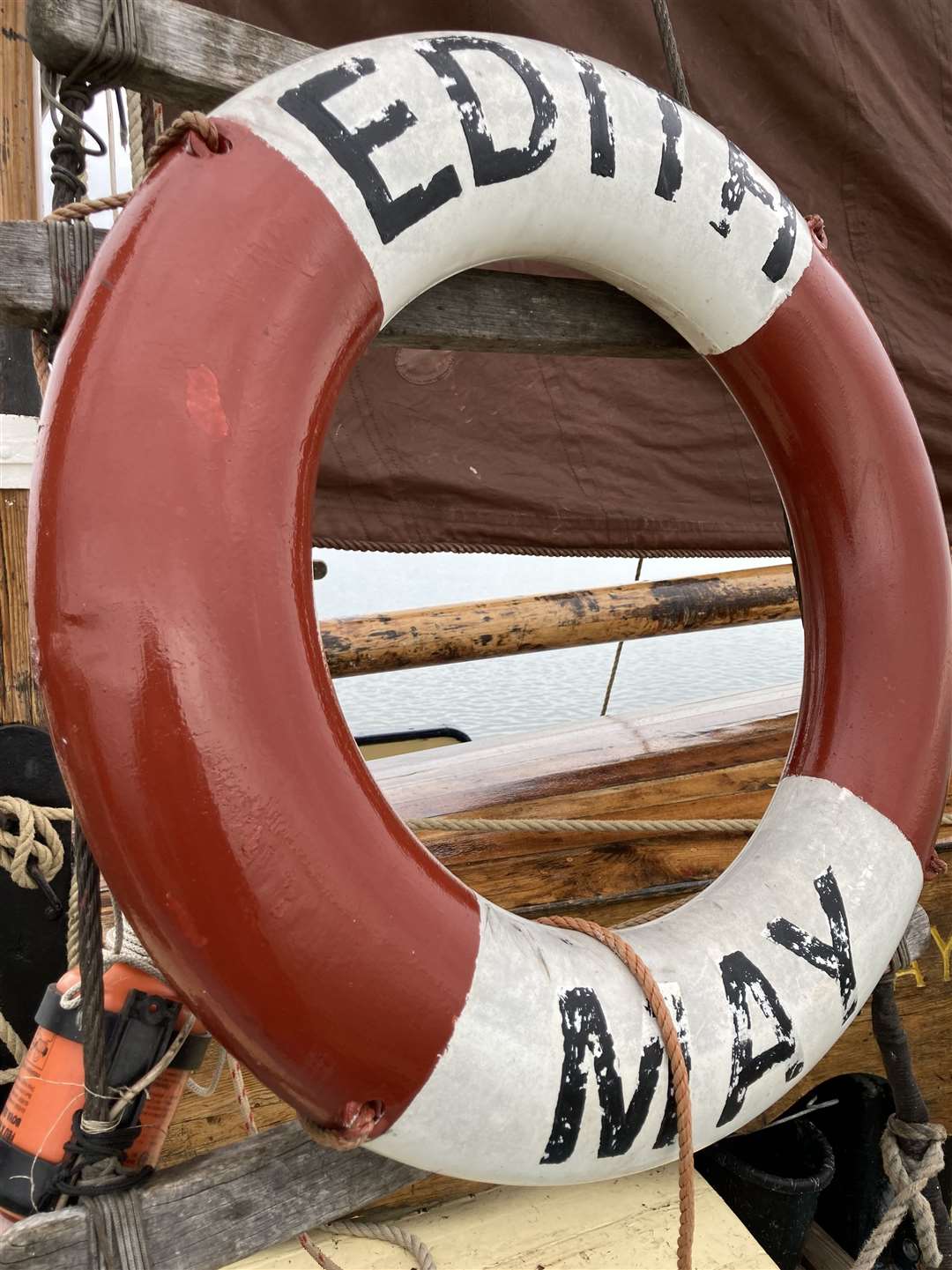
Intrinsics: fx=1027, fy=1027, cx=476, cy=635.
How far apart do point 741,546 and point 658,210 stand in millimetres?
1119

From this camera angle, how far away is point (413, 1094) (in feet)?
2.32

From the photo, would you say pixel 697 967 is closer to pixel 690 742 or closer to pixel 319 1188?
pixel 319 1188

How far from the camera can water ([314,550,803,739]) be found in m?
4.61

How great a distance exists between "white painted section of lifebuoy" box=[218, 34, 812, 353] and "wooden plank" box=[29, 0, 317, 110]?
A: 10 cm

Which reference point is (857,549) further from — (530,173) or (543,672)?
(543,672)

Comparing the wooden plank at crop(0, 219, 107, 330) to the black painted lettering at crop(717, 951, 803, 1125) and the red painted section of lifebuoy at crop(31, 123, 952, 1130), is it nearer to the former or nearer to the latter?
the red painted section of lifebuoy at crop(31, 123, 952, 1130)

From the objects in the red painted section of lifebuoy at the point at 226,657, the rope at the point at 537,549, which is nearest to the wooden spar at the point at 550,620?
the rope at the point at 537,549

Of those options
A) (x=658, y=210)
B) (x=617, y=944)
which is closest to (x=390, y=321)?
(x=658, y=210)

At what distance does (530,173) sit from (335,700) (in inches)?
18.2

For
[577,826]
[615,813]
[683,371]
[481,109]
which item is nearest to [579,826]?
[577,826]

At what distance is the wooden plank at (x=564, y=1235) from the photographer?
1.00 metres

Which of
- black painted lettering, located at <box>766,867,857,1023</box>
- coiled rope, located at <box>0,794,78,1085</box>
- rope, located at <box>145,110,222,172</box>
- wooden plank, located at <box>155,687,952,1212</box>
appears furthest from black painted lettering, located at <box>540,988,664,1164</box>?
rope, located at <box>145,110,222,172</box>

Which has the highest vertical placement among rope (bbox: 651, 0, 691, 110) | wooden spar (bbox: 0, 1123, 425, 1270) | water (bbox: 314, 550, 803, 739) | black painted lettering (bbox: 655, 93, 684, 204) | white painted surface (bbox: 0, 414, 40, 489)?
rope (bbox: 651, 0, 691, 110)

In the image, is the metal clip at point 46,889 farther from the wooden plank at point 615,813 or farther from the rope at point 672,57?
the rope at point 672,57
